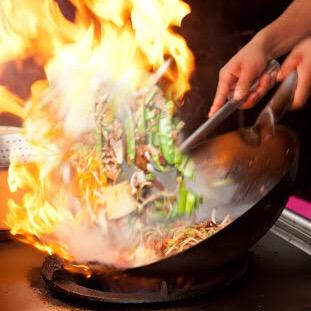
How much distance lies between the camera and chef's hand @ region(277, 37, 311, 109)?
1.38 m

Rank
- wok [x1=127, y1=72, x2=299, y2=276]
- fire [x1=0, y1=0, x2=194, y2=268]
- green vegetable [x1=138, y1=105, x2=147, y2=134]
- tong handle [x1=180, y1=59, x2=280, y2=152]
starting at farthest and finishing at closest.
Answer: green vegetable [x1=138, y1=105, x2=147, y2=134] → tong handle [x1=180, y1=59, x2=280, y2=152] → fire [x1=0, y1=0, x2=194, y2=268] → wok [x1=127, y1=72, x2=299, y2=276]

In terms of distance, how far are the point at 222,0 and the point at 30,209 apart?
5.70ft

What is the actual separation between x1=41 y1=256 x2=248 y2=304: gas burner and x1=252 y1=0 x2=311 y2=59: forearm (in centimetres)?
71

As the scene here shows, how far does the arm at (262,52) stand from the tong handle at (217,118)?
0.02 m

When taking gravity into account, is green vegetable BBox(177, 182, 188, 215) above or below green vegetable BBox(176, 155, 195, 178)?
below

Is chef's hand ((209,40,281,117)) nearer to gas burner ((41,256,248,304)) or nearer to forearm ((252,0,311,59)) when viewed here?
forearm ((252,0,311,59))

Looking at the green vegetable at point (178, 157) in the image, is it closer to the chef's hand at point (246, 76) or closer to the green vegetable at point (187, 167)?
the green vegetable at point (187, 167)

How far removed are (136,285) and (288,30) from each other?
0.91m

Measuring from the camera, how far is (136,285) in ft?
3.57

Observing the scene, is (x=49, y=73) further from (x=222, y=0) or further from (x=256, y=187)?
(x=222, y=0)

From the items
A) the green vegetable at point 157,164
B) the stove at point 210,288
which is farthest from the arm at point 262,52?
the stove at point 210,288

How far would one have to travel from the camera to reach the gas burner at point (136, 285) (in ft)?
3.38

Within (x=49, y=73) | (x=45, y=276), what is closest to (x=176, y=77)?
(x=49, y=73)

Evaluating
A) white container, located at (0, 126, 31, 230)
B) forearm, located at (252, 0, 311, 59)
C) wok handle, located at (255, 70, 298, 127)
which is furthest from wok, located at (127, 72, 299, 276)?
Answer: white container, located at (0, 126, 31, 230)
